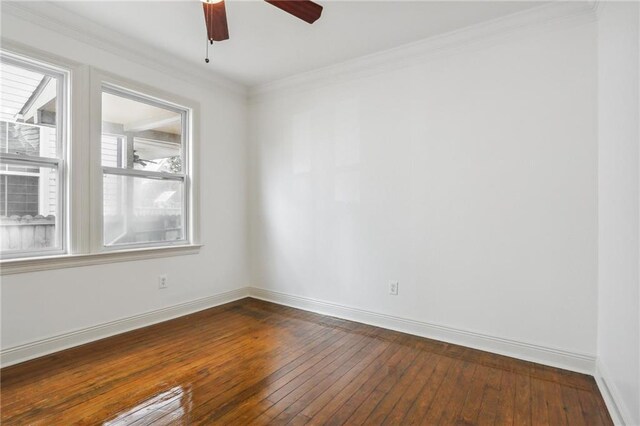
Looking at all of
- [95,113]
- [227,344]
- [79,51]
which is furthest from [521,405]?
[79,51]

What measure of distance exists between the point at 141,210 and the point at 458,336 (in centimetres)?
323

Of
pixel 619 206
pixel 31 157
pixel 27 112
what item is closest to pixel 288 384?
pixel 619 206

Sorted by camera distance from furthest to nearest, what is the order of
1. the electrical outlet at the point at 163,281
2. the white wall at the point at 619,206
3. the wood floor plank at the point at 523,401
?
the electrical outlet at the point at 163,281 → the wood floor plank at the point at 523,401 → the white wall at the point at 619,206

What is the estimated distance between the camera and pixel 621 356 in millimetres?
1840

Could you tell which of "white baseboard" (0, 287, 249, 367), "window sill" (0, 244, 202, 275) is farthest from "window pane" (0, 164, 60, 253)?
"white baseboard" (0, 287, 249, 367)

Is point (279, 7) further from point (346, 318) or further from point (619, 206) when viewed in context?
point (346, 318)

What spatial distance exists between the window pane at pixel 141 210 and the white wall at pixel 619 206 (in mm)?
3716

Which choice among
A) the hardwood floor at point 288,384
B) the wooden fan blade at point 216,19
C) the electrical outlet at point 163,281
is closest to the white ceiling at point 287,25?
the wooden fan blade at point 216,19

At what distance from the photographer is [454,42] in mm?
2910

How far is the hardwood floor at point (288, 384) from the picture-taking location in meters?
1.88

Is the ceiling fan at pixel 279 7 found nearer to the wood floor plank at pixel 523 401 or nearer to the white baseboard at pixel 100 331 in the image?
the white baseboard at pixel 100 331

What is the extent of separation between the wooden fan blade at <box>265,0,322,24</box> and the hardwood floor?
2312 mm

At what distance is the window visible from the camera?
8.27 feet

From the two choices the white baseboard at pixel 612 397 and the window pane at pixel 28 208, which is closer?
the white baseboard at pixel 612 397
